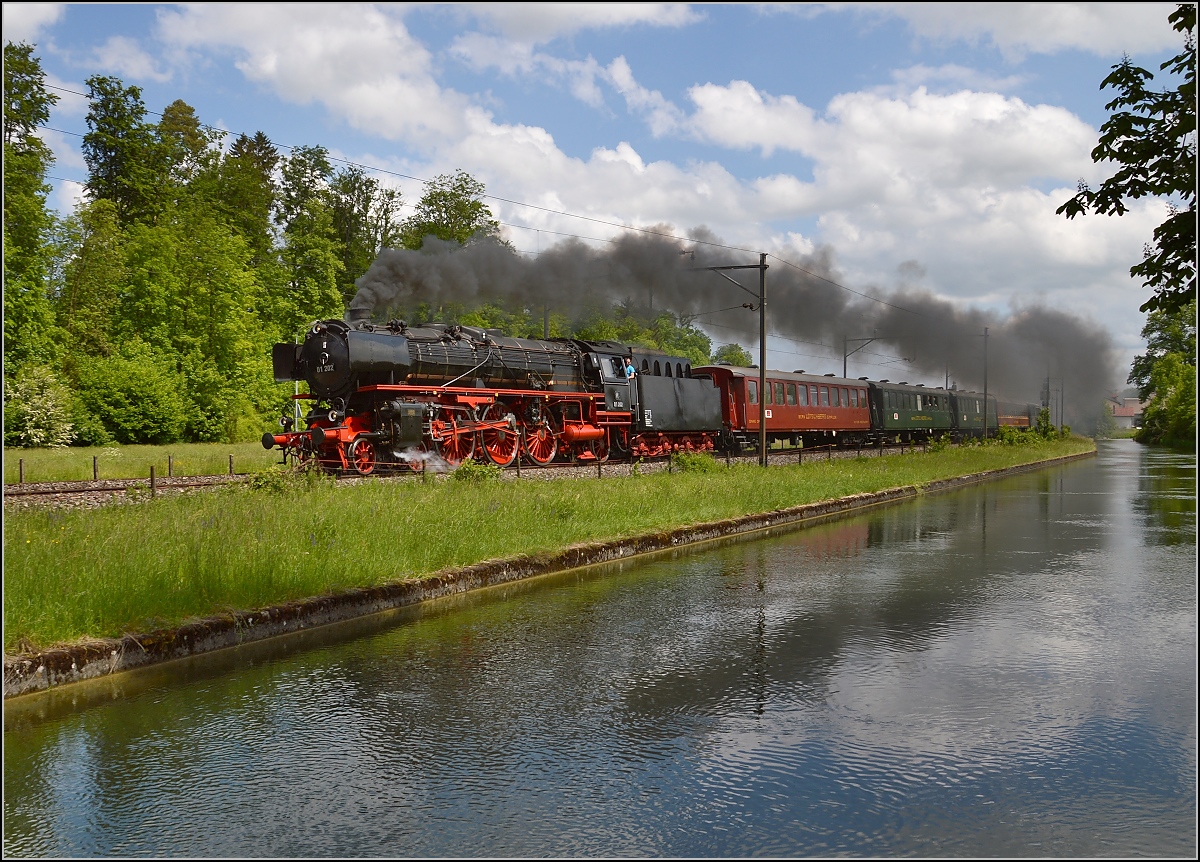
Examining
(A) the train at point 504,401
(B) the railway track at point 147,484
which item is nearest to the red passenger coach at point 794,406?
(A) the train at point 504,401

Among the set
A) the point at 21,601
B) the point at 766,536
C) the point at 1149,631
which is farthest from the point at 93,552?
the point at 766,536

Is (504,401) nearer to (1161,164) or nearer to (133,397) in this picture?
(1161,164)

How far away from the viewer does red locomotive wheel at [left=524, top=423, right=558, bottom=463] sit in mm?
27578

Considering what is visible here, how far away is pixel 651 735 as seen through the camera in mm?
5516

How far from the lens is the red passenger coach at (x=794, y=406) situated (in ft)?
121

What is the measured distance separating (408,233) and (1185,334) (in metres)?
70.8

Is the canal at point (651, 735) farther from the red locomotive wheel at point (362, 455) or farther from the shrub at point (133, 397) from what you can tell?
the shrub at point (133, 397)

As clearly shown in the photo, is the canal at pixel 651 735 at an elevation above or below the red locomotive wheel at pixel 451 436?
below

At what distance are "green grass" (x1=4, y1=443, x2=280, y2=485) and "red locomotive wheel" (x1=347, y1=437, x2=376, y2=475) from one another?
4.03m

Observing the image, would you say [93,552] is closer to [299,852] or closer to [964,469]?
[299,852]

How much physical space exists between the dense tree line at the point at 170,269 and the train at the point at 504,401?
6271 millimetres

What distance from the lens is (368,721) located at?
5.78 metres

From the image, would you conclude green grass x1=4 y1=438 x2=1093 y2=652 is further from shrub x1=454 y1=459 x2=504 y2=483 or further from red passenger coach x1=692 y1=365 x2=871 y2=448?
red passenger coach x1=692 y1=365 x2=871 y2=448

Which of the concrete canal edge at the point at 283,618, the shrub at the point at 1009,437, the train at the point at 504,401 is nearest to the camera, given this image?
the concrete canal edge at the point at 283,618
